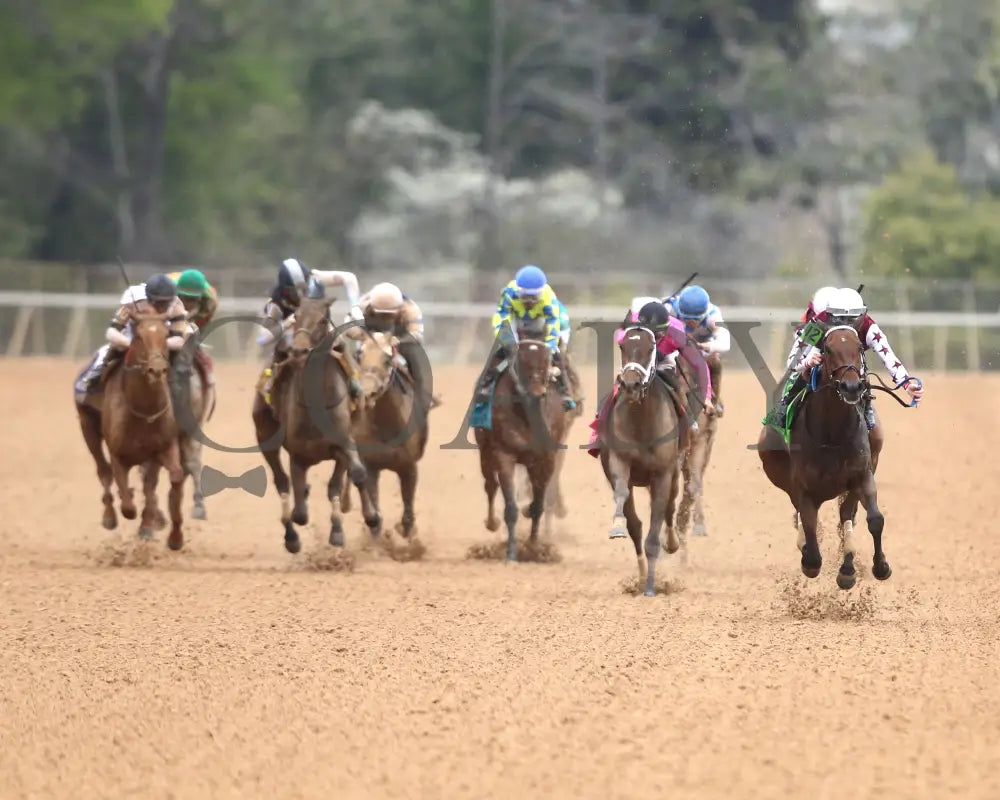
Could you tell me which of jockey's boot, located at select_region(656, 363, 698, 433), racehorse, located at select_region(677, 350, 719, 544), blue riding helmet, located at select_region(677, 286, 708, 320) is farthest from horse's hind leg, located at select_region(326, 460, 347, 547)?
blue riding helmet, located at select_region(677, 286, 708, 320)

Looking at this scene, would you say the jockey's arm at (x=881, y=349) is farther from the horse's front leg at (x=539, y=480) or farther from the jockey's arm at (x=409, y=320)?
the jockey's arm at (x=409, y=320)

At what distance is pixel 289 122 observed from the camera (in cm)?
4556

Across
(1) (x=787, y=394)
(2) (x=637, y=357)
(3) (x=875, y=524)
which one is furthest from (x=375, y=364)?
(3) (x=875, y=524)

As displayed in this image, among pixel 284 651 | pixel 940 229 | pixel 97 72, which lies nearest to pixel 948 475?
pixel 284 651

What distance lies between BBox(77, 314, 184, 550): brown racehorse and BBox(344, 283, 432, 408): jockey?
1.91 m

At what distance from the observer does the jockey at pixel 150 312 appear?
1338 cm

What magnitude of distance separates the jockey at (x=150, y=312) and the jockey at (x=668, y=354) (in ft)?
10.5

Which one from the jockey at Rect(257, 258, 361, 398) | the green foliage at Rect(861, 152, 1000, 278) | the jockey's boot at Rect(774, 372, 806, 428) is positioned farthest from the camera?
the green foliage at Rect(861, 152, 1000, 278)

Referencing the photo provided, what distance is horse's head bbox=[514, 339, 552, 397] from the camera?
13438 millimetres

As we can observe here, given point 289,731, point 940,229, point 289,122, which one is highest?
point 289,122

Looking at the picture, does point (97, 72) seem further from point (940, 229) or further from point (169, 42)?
point (940, 229)

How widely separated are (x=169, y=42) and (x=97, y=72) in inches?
81.3

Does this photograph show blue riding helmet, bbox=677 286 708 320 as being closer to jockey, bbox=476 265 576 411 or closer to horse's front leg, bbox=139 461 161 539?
jockey, bbox=476 265 576 411
